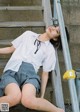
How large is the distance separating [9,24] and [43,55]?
93 cm

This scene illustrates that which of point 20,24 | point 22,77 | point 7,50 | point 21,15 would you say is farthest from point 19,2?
point 22,77

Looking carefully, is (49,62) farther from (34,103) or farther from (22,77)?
(34,103)

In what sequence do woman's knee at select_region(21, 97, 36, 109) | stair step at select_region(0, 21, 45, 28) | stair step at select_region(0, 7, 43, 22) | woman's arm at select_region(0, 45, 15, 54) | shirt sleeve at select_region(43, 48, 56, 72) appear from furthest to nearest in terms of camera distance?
stair step at select_region(0, 7, 43, 22)
stair step at select_region(0, 21, 45, 28)
woman's arm at select_region(0, 45, 15, 54)
shirt sleeve at select_region(43, 48, 56, 72)
woman's knee at select_region(21, 97, 36, 109)

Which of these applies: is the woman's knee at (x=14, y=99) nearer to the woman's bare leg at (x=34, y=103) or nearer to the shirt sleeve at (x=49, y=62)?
the woman's bare leg at (x=34, y=103)

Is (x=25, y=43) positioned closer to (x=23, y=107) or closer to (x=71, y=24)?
(x=23, y=107)

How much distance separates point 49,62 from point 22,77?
0.32 m

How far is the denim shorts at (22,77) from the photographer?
3387 millimetres

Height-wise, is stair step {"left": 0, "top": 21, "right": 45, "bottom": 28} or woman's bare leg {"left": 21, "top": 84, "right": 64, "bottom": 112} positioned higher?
stair step {"left": 0, "top": 21, "right": 45, "bottom": 28}

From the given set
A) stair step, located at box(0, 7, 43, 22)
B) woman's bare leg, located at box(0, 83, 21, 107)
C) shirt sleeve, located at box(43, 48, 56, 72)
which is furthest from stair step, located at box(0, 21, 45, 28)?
woman's bare leg, located at box(0, 83, 21, 107)

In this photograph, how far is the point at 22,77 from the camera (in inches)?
136

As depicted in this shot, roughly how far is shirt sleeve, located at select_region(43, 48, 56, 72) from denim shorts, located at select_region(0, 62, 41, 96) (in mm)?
128

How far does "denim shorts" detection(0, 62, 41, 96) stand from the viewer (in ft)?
11.1

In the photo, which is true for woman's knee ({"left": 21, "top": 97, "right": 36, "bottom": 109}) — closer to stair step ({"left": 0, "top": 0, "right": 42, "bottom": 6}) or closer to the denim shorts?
the denim shorts

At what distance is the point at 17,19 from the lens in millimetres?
4812
